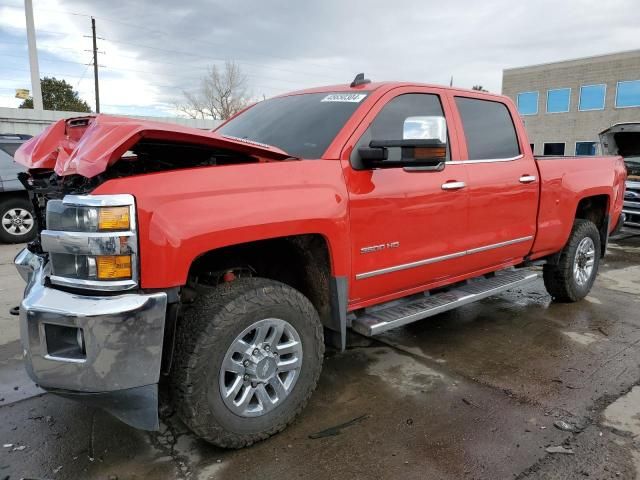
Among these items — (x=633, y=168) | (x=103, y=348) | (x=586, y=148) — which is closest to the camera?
(x=103, y=348)

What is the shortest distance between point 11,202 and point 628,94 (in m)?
30.3

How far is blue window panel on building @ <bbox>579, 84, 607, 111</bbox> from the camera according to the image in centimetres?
2869

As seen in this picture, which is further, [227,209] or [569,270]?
[569,270]

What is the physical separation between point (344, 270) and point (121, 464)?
1.57 m

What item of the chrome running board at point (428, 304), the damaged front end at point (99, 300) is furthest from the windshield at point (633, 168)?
the damaged front end at point (99, 300)

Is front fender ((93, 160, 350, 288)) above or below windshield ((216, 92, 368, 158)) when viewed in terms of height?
below

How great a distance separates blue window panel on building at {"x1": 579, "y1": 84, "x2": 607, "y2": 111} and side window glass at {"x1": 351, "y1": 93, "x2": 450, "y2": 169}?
1189 inches

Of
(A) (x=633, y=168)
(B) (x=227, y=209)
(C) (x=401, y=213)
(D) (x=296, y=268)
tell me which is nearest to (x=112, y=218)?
(B) (x=227, y=209)

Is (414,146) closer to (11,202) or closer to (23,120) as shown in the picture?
(11,202)

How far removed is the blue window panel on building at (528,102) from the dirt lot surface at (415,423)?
31.2 m

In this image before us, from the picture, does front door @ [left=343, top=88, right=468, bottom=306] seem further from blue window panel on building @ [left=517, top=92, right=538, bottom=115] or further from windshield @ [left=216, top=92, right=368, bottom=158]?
blue window panel on building @ [left=517, top=92, right=538, bottom=115]

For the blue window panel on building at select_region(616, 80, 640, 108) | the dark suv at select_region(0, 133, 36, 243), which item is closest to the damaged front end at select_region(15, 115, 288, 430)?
the dark suv at select_region(0, 133, 36, 243)

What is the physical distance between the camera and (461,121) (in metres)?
3.84

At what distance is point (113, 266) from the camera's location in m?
2.15
